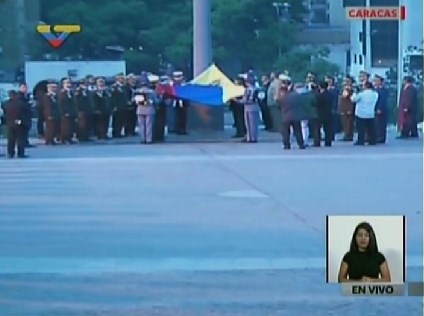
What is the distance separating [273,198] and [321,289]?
7.59m

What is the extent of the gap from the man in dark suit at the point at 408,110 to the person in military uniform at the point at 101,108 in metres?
6.83

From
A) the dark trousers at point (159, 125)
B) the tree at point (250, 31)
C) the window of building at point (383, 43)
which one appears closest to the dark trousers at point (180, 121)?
the dark trousers at point (159, 125)

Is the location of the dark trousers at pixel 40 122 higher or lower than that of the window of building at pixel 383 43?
lower

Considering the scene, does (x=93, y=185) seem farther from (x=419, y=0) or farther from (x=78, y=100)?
(x=419, y=0)

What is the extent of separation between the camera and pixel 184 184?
2073 centimetres

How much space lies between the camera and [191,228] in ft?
50.0

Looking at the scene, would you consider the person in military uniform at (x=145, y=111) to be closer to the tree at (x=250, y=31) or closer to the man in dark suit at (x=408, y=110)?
the man in dark suit at (x=408, y=110)

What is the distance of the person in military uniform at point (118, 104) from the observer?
104ft

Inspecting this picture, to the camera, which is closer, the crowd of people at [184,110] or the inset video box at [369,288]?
the inset video box at [369,288]

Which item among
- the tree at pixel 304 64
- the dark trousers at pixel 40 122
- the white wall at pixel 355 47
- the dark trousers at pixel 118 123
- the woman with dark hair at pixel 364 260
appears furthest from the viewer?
the white wall at pixel 355 47

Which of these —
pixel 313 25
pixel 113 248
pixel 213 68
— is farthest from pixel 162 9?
pixel 113 248

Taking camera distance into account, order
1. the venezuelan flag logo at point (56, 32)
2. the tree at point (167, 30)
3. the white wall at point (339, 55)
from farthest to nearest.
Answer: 1. the white wall at point (339, 55)
2. the tree at point (167, 30)
3. the venezuelan flag logo at point (56, 32)

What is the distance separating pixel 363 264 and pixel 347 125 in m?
24.2

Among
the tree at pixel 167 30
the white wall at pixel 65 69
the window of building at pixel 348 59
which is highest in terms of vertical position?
the tree at pixel 167 30
